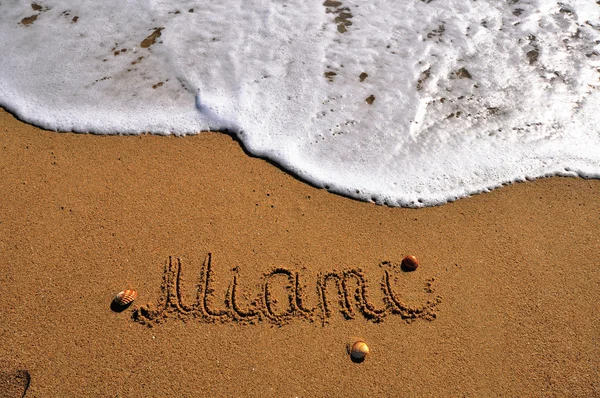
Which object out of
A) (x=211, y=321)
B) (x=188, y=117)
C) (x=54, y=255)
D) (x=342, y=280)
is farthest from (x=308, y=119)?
(x=54, y=255)

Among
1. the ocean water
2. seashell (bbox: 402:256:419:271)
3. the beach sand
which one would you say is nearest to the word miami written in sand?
the beach sand

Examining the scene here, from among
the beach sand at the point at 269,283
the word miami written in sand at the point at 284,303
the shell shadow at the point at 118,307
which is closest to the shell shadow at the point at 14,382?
the beach sand at the point at 269,283

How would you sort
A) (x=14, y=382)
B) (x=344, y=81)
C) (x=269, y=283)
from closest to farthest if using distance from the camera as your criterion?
(x=14, y=382), (x=269, y=283), (x=344, y=81)

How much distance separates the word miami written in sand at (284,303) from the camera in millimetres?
2717

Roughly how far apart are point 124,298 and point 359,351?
1448 millimetres

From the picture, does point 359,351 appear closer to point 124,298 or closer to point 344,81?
point 124,298

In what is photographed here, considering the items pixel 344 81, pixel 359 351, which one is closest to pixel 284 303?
pixel 359 351

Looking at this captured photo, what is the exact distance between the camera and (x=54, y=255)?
Answer: 9.68 feet

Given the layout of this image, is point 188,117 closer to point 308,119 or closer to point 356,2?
point 308,119

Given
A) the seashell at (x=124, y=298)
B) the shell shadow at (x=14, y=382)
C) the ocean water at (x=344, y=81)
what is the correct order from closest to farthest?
the shell shadow at (x=14, y=382) < the seashell at (x=124, y=298) < the ocean water at (x=344, y=81)

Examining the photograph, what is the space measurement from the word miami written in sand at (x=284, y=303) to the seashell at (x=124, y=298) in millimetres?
77

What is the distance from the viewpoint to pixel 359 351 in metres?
2.55

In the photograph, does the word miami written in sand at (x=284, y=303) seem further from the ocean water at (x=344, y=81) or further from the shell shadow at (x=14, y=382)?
the ocean water at (x=344, y=81)

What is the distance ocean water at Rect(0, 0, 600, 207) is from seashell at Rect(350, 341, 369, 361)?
1.13m
